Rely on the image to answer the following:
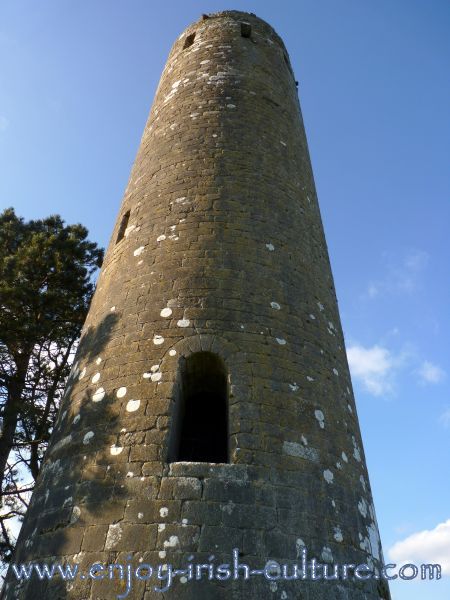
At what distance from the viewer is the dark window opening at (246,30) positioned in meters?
10.9

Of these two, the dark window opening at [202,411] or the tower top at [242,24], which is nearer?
the dark window opening at [202,411]

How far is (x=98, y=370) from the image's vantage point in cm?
563

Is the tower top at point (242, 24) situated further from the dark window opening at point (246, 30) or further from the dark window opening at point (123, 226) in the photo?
the dark window opening at point (123, 226)

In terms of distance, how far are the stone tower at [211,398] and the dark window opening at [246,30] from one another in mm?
3606

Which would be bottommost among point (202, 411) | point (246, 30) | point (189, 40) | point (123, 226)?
point (202, 411)

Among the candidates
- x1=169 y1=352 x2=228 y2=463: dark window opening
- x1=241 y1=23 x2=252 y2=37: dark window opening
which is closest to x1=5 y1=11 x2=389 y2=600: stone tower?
x1=169 y1=352 x2=228 y2=463: dark window opening

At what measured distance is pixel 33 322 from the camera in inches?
408

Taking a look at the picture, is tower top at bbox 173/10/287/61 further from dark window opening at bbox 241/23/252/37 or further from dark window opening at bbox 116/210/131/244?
dark window opening at bbox 116/210/131/244

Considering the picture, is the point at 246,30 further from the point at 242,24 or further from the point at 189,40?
the point at 189,40

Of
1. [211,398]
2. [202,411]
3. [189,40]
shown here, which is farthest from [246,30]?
[202,411]

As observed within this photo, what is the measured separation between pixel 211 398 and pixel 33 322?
5970mm

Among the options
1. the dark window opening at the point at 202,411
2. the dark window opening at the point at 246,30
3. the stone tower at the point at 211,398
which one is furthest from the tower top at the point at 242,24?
the dark window opening at the point at 202,411

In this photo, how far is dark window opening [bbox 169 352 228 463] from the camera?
5246 millimetres

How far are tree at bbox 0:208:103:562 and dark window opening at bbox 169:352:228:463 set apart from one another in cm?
546
